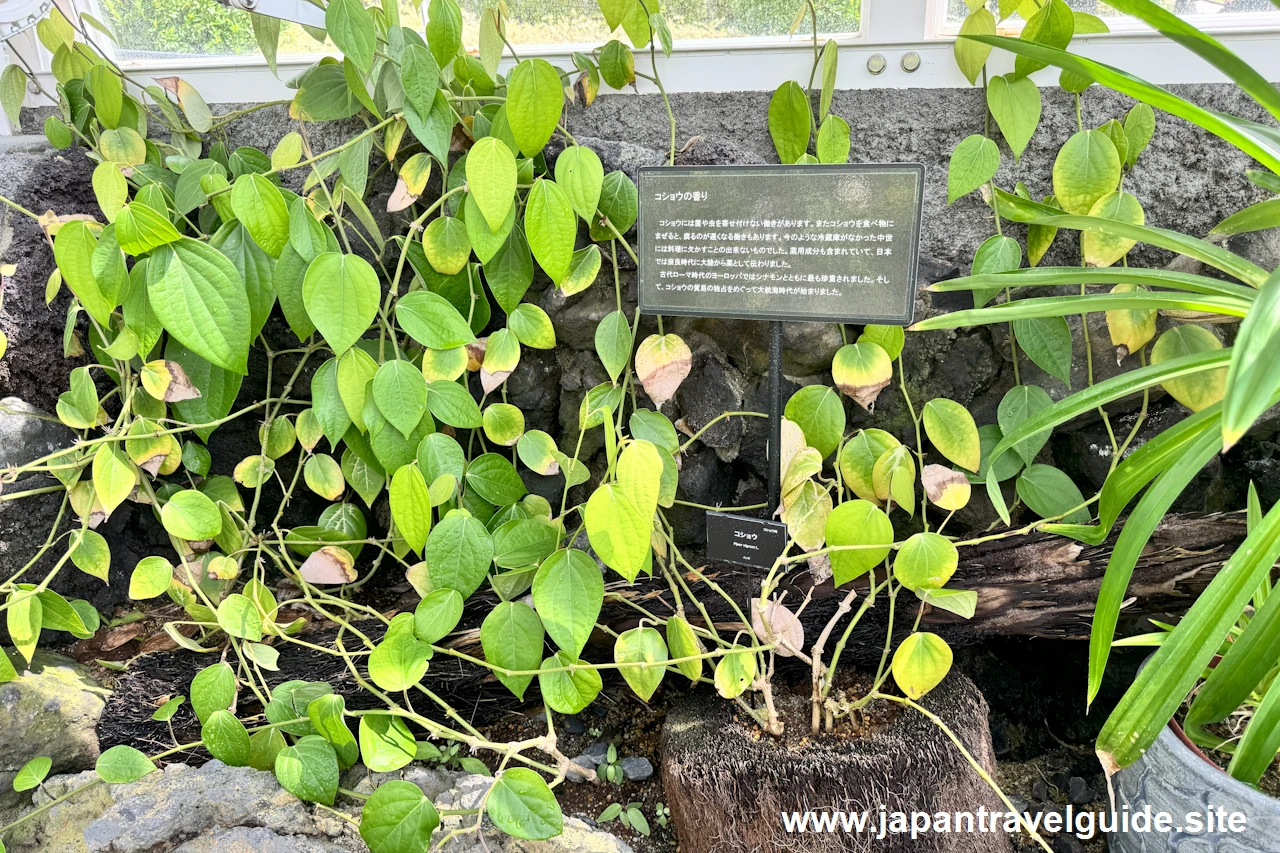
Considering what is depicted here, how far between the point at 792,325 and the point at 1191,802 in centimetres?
76

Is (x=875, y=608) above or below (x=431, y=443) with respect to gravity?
below

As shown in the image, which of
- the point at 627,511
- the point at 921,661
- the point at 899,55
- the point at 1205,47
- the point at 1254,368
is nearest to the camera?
the point at 1254,368

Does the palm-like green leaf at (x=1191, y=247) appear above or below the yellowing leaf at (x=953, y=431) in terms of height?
above

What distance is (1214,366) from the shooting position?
71 cm

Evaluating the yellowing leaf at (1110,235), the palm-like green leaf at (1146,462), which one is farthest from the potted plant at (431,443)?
the yellowing leaf at (1110,235)

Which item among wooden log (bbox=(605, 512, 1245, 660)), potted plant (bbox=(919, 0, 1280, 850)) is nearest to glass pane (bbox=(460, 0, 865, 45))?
potted plant (bbox=(919, 0, 1280, 850))

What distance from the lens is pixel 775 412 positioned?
0.97 meters

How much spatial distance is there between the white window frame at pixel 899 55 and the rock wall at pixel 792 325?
0.9 inches

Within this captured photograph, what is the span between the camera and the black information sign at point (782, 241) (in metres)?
0.85

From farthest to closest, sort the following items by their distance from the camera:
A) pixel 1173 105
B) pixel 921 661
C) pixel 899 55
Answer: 1. pixel 899 55
2. pixel 921 661
3. pixel 1173 105

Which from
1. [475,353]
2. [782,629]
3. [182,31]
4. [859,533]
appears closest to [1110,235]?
[859,533]

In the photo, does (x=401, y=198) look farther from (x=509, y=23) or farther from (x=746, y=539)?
(x=746, y=539)

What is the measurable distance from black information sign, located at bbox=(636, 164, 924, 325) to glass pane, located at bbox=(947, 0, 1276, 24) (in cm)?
43

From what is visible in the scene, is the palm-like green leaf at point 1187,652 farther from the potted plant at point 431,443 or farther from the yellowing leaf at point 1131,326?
the yellowing leaf at point 1131,326
